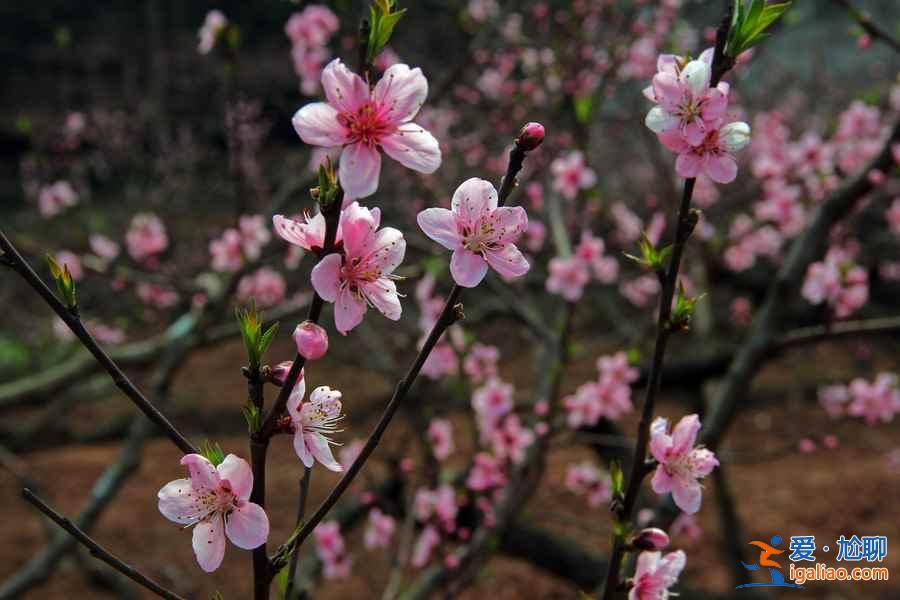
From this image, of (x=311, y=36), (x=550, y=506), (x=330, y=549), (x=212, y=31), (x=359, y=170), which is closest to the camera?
(x=359, y=170)

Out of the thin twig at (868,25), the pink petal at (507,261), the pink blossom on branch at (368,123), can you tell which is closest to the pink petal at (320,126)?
the pink blossom on branch at (368,123)

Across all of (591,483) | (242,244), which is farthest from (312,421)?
(242,244)

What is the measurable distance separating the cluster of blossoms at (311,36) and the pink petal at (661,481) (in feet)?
9.06

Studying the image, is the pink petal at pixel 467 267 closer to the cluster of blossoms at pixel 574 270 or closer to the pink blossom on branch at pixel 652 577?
the pink blossom on branch at pixel 652 577

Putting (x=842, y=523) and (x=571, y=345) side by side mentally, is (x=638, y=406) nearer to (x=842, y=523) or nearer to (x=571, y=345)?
(x=842, y=523)

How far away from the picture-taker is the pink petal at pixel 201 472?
784 mm

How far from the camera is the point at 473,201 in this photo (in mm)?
857

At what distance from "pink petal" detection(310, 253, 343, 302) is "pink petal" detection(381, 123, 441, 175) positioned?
0.13m

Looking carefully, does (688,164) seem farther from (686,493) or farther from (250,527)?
(250,527)

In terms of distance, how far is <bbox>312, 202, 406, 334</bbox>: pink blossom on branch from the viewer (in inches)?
30.1

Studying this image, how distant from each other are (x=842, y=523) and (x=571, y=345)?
339 centimetres

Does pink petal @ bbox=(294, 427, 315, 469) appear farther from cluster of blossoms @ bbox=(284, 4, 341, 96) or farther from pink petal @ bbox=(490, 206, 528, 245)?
cluster of blossoms @ bbox=(284, 4, 341, 96)

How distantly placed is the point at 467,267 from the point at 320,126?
0.73ft

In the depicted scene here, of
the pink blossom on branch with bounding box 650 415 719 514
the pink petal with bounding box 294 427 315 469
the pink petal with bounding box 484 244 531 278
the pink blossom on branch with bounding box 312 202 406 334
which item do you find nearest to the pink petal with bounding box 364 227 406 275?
the pink blossom on branch with bounding box 312 202 406 334
